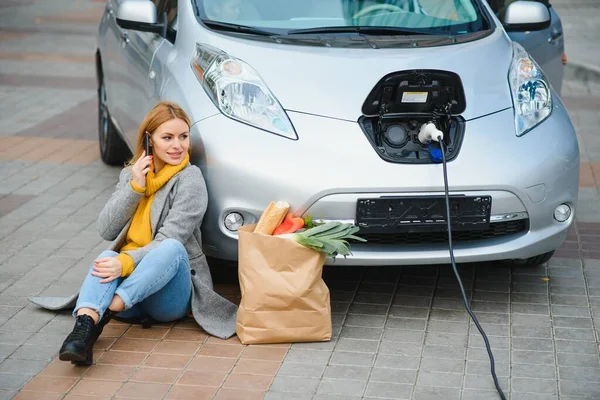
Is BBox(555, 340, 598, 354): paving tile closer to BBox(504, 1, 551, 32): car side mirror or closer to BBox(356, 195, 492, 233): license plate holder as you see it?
BBox(356, 195, 492, 233): license plate holder

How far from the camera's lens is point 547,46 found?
7.54 m

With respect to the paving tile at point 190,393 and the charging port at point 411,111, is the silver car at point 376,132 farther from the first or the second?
the paving tile at point 190,393

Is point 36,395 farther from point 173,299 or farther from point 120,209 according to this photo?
point 120,209

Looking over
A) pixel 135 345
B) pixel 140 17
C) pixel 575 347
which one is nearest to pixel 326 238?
pixel 135 345

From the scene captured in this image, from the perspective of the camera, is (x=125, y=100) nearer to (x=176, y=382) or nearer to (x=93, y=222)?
(x=93, y=222)

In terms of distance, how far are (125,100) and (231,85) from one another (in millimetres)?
1756

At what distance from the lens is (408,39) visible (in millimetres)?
5355

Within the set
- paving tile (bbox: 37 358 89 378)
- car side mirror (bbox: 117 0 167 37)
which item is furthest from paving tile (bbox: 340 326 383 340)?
car side mirror (bbox: 117 0 167 37)

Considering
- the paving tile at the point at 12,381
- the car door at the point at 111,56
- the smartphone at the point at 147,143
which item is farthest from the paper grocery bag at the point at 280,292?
the car door at the point at 111,56

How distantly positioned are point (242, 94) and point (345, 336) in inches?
47.3

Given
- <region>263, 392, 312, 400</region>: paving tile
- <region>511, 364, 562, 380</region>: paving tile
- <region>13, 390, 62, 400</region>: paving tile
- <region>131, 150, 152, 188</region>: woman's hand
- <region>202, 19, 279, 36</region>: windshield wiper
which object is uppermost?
<region>202, 19, 279, 36</region>: windshield wiper

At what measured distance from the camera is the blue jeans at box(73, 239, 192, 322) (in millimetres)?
4504

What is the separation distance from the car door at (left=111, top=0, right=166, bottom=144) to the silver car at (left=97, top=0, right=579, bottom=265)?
0.39m

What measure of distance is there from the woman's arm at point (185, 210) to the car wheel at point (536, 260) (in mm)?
1877
